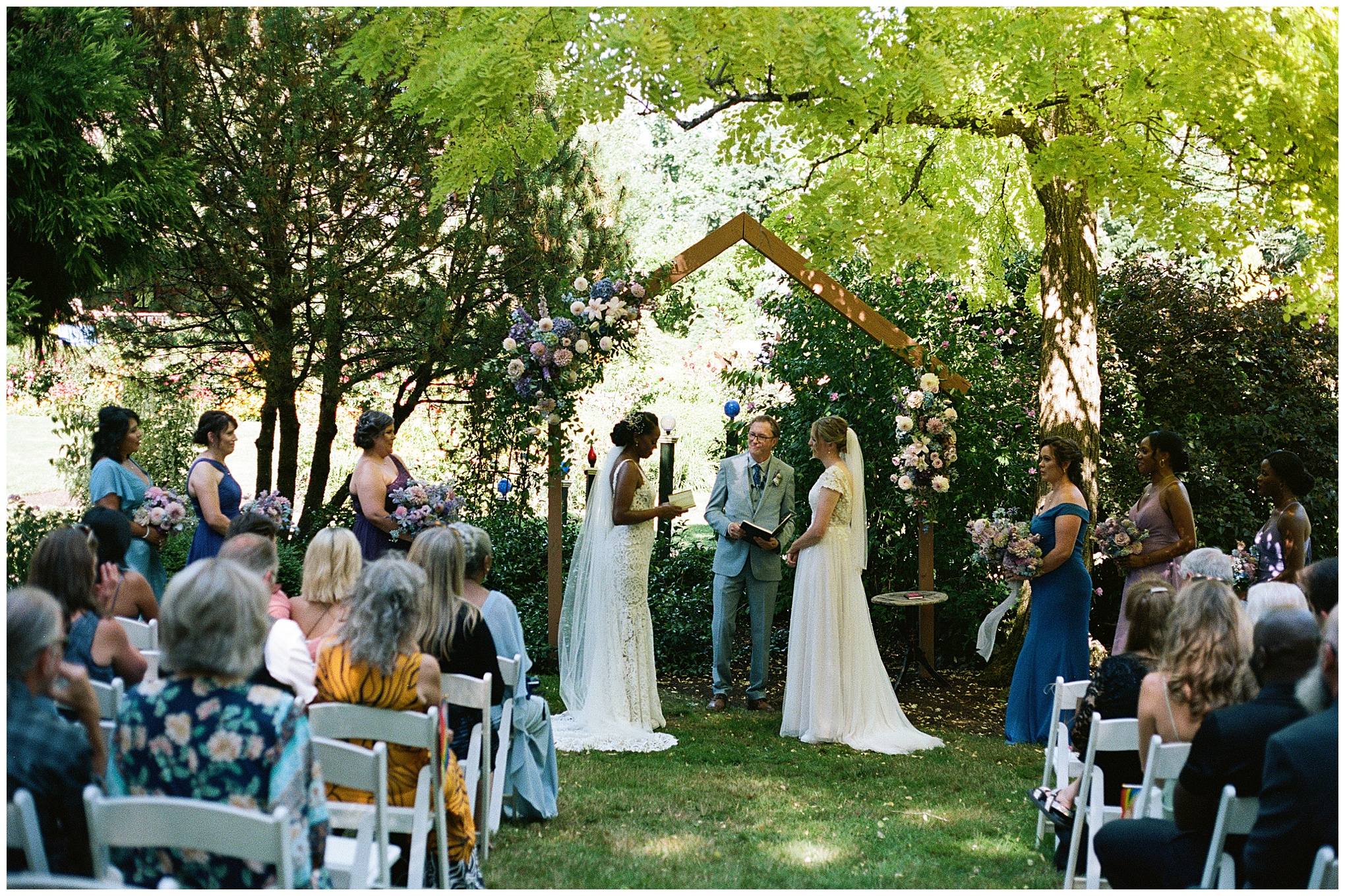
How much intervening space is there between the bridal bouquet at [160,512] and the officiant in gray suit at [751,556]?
10.3ft

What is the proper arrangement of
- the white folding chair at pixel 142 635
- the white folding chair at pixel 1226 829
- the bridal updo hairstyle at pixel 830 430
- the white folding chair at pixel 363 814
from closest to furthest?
the white folding chair at pixel 1226 829, the white folding chair at pixel 363 814, the white folding chair at pixel 142 635, the bridal updo hairstyle at pixel 830 430

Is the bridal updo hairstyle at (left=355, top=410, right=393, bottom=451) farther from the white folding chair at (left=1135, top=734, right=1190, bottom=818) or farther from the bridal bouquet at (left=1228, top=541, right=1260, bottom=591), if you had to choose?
the bridal bouquet at (left=1228, top=541, right=1260, bottom=591)

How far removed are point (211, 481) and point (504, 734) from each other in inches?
97.3

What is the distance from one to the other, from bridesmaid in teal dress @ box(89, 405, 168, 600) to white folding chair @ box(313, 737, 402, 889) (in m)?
3.16

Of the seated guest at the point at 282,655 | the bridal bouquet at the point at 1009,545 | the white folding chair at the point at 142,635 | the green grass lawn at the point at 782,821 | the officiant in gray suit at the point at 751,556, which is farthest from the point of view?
the officiant in gray suit at the point at 751,556

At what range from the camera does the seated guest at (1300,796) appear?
2580 mm

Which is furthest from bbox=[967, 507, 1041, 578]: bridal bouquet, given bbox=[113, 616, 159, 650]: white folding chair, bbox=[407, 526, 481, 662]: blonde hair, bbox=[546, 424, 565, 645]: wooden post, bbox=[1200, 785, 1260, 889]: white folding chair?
bbox=[113, 616, 159, 650]: white folding chair

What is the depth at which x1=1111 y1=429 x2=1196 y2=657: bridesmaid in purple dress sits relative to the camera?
242 inches

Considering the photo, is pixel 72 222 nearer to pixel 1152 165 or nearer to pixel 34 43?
pixel 34 43

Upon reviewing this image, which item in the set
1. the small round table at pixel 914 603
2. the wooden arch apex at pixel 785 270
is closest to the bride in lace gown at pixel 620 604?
the wooden arch apex at pixel 785 270

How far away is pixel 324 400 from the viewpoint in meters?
8.89

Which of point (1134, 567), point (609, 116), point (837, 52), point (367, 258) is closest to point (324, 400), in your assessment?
Result: point (367, 258)

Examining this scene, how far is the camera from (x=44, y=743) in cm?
260

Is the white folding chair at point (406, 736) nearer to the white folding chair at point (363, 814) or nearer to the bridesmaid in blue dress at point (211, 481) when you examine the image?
the white folding chair at point (363, 814)
